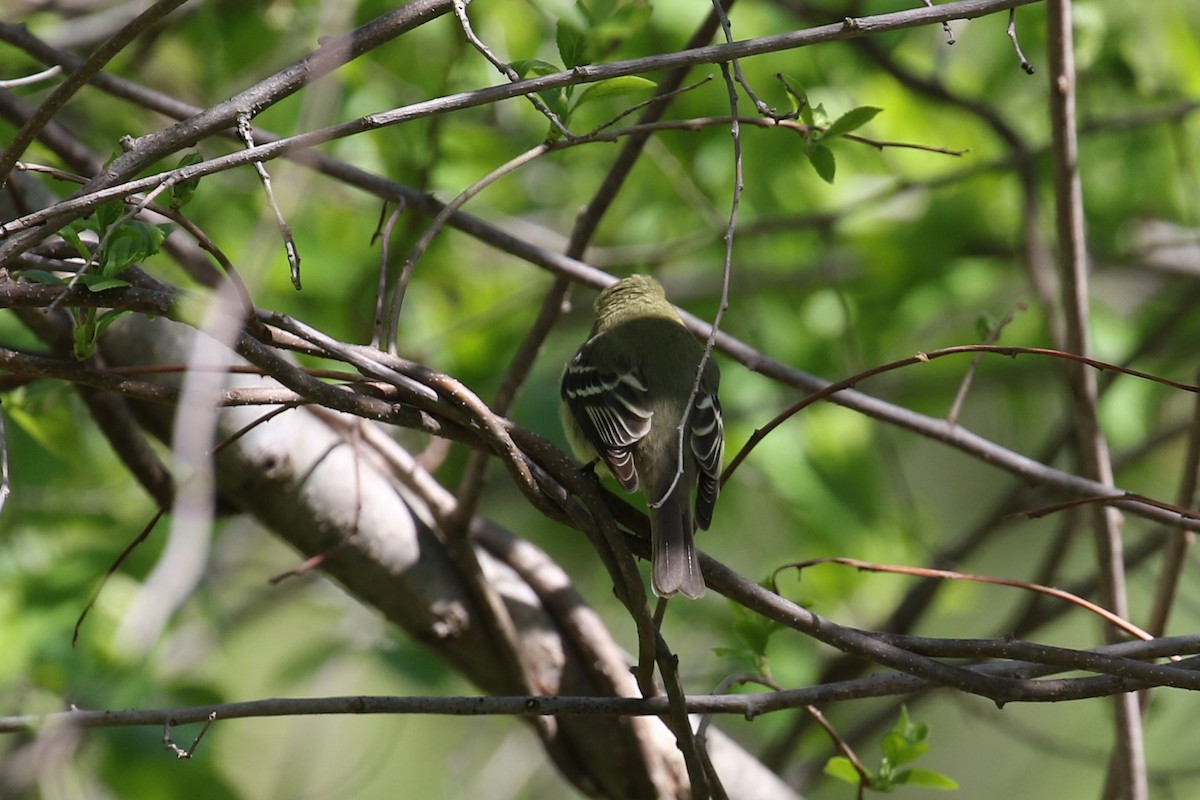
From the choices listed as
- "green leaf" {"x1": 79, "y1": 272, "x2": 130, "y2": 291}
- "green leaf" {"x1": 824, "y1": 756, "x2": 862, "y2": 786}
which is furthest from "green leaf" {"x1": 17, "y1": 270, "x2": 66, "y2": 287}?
"green leaf" {"x1": 824, "y1": 756, "x2": 862, "y2": 786}

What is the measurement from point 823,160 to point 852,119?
3.7 inches

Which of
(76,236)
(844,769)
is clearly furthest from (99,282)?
(844,769)

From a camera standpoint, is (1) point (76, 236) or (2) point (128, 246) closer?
(2) point (128, 246)

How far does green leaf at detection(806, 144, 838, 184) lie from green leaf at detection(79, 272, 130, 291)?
1255 millimetres

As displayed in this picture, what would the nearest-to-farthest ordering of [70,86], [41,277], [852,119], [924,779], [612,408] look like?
[70,86] → [41,277] → [852,119] → [924,779] → [612,408]

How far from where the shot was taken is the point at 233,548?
532 cm

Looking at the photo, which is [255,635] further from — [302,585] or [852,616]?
[852,616]

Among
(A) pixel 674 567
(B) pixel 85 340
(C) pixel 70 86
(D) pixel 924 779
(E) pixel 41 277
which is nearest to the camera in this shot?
(C) pixel 70 86

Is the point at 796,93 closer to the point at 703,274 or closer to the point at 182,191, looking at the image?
the point at 182,191

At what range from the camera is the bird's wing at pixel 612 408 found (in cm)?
321

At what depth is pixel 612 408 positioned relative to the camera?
11.1 ft

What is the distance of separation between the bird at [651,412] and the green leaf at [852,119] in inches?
29.8

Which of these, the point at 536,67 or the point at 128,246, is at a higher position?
the point at 536,67

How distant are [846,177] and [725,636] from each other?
1.90 meters
